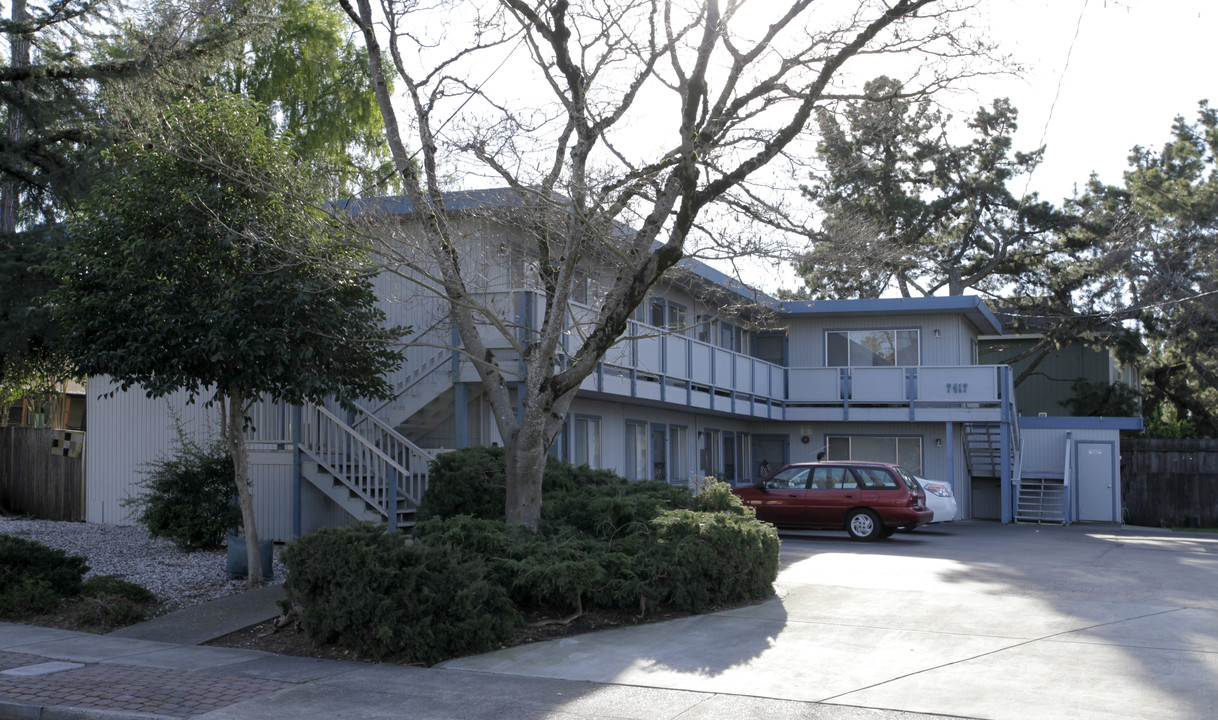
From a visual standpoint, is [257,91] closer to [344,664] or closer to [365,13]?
[365,13]

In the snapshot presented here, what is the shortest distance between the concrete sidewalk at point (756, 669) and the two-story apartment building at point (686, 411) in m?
4.03

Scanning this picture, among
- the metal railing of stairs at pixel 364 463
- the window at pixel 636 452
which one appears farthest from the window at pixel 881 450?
the metal railing of stairs at pixel 364 463

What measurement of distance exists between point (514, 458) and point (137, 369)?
4.21 m

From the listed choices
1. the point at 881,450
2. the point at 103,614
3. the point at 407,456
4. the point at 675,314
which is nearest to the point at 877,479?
the point at 675,314

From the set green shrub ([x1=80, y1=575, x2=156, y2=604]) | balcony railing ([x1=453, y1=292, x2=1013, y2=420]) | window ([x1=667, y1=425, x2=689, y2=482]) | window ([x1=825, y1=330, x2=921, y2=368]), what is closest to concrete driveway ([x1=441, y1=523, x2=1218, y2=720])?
green shrub ([x1=80, y1=575, x2=156, y2=604])

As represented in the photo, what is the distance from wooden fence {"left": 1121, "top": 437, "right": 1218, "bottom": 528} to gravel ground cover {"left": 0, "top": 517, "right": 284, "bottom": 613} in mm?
25465

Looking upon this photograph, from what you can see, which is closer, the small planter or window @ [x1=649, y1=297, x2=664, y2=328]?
the small planter

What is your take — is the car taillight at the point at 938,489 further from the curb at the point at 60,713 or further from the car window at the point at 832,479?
the curb at the point at 60,713

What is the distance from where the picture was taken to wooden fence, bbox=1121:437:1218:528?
98.0 ft

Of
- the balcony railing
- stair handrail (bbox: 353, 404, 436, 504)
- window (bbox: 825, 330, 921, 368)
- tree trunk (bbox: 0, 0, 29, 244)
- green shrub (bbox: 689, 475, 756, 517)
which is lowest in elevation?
green shrub (bbox: 689, 475, 756, 517)

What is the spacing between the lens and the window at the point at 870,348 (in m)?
28.7

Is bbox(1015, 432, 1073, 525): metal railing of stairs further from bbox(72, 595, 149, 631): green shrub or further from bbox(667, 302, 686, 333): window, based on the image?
bbox(72, 595, 149, 631): green shrub

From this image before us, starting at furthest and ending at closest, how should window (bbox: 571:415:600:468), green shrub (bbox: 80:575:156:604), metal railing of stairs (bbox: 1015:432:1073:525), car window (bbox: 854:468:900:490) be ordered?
1. metal railing of stairs (bbox: 1015:432:1073:525)
2. window (bbox: 571:415:600:468)
3. car window (bbox: 854:468:900:490)
4. green shrub (bbox: 80:575:156:604)

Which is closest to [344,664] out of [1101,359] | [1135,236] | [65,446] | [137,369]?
[137,369]
